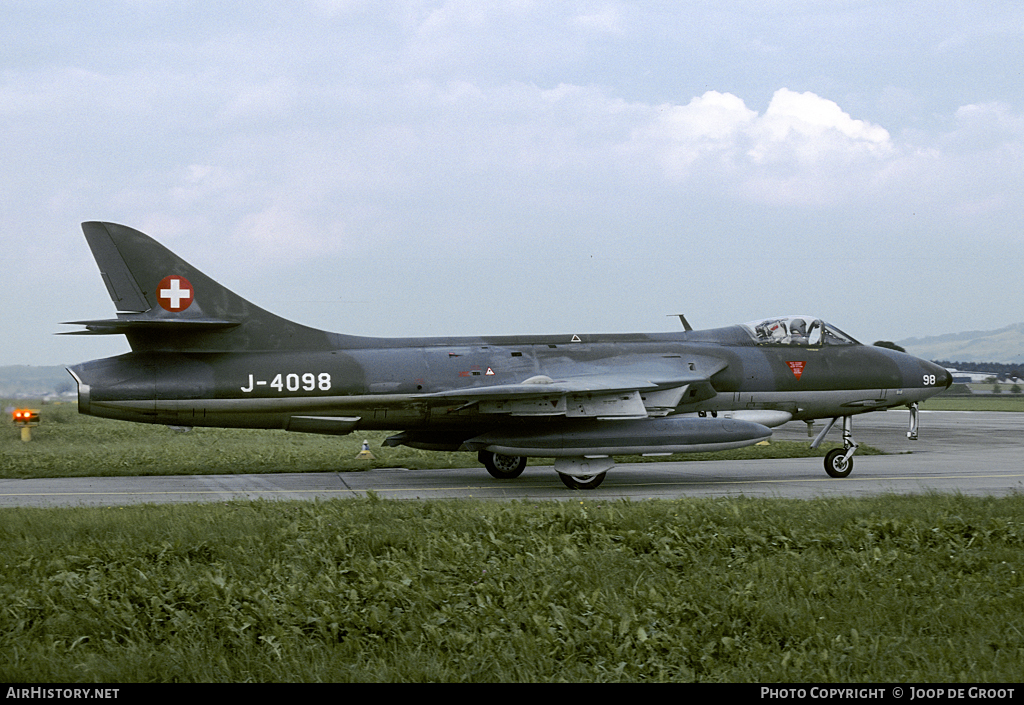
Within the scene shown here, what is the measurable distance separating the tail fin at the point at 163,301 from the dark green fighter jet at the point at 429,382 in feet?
0.07

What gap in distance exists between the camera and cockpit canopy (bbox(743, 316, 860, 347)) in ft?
55.3

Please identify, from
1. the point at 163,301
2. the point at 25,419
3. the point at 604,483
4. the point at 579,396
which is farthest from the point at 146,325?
the point at 25,419

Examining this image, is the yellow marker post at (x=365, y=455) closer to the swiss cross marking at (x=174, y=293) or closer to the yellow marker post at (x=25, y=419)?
the swiss cross marking at (x=174, y=293)

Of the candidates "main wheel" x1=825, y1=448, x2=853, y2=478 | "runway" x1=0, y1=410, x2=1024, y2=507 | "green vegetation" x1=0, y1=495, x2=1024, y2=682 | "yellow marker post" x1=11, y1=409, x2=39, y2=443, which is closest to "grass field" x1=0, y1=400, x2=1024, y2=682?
"green vegetation" x1=0, y1=495, x2=1024, y2=682

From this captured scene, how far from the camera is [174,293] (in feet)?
47.0

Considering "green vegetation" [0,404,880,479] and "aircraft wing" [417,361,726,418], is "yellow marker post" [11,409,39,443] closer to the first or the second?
"green vegetation" [0,404,880,479]

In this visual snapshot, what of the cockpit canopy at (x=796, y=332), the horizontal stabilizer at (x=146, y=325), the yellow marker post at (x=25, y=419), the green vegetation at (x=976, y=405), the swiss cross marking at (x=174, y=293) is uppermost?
the swiss cross marking at (x=174, y=293)

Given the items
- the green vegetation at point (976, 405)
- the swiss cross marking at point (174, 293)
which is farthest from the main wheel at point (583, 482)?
the green vegetation at point (976, 405)

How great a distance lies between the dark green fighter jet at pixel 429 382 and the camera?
14.1m
